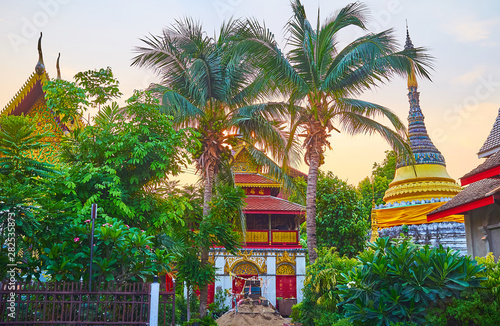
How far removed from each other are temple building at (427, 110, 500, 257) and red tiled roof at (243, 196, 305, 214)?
11573 mm

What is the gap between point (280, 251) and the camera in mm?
25750

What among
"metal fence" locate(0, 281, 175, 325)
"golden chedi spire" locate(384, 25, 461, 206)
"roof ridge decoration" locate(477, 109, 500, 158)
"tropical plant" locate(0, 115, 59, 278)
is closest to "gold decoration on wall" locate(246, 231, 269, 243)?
"golden chedi spire" locate(384, 25, 461, 206)

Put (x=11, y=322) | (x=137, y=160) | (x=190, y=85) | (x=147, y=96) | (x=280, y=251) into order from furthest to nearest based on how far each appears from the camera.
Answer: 1. (x=280, y=251)
2. (x=190, y=85)
3. (x=147, y=96)
4. (x=137, y=160)
5. (x=11, y=322)

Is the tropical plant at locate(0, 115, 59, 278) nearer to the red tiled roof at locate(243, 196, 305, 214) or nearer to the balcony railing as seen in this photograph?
the red tiled roof at locate(243, 196, 305, 214)

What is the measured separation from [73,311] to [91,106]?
6364 mm

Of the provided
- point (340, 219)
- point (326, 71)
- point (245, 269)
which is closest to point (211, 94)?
point (326, 71)

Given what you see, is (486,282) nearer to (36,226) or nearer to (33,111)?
(36,226)

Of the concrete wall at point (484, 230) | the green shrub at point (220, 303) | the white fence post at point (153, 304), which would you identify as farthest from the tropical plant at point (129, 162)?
the green shrub at point (220, 303)

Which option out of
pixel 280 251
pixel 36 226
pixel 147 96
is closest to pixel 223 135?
pixel 147 96

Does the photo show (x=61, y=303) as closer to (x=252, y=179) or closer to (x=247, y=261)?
(x=247, y=261)

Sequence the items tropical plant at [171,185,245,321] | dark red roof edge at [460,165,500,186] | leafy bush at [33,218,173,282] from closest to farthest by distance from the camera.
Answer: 1. leafy bush at [33,218,173,282]
2. dark red roof edge at [460,165,500,186]
3. tropical plant at [171,185,245,321]

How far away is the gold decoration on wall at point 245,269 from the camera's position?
2542cm

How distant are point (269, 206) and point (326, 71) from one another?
1154 centimetres

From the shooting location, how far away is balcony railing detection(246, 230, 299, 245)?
1014 inches
